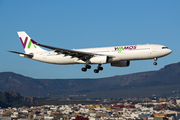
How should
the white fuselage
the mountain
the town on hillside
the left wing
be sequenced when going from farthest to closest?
the mountain, the town on hillside, the left wing, the white fuselage

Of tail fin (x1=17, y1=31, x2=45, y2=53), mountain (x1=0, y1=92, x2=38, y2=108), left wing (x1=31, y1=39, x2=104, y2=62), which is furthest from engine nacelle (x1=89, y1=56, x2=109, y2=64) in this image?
mountain (x1=0, y1=92, x2=38, y2=108)

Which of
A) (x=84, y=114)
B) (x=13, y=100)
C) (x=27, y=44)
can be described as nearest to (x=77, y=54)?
(x=27, y=44)

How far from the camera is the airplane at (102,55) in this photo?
51.7 metres

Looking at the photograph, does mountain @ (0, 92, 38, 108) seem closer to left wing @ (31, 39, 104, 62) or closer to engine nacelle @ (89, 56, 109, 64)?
left wing @ (31, 39, 104, 62)

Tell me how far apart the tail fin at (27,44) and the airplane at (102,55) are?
190 centimetres

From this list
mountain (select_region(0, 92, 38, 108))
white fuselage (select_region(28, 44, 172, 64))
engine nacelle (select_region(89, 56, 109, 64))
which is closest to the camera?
white fuselage (select_region(28, 44, 172, 64))

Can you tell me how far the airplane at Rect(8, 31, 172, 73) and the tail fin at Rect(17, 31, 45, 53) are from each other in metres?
1.90

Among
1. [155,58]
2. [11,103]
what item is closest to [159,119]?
[155,58]

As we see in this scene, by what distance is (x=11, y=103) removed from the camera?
145m

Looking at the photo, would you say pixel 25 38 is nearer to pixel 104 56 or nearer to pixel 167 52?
pixel 104 56

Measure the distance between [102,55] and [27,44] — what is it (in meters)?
19.2

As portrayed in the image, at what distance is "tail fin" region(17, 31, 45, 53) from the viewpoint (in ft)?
207

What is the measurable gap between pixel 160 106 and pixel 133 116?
49.8 meters

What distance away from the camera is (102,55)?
176 feet
